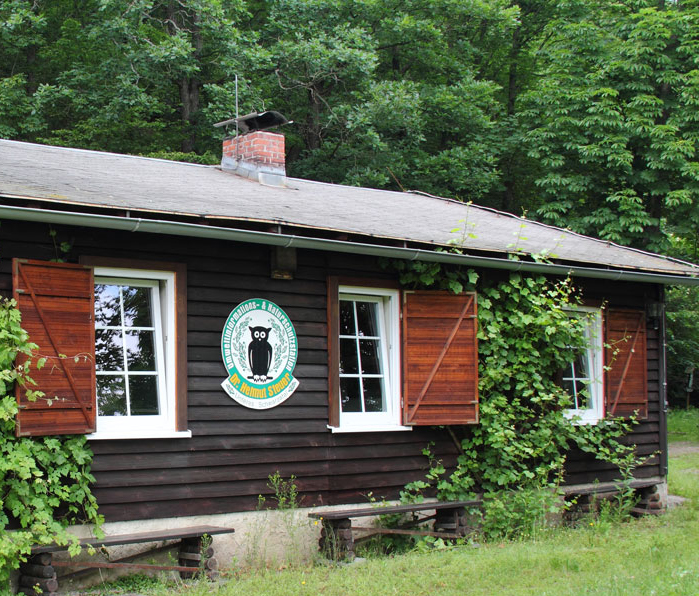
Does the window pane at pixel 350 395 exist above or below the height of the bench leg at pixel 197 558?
above

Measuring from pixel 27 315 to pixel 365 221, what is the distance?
3666 mm

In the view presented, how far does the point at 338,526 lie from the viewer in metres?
8.08

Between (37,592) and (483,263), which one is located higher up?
(483,263)

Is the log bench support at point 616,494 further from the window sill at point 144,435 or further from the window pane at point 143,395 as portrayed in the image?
the window pane at point 143,395

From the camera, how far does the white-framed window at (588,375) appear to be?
11.0m

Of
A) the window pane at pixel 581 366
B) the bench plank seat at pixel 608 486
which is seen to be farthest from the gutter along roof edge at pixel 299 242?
the bench plank seat at pixel 608 486

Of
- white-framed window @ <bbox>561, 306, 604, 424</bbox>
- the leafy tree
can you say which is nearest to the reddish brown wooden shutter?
white-framed window @ <bbox>561, 306, 604, 424</bbox>

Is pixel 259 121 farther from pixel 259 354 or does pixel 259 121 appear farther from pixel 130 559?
pixel 130 559

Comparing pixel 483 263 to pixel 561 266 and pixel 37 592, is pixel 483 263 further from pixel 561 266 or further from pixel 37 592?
pixel 37 592

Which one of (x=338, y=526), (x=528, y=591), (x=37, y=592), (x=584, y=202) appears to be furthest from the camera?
(x=584, y=202)

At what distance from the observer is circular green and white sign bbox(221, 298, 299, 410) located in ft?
26.4

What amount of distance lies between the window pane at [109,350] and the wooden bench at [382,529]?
2196 millimetres

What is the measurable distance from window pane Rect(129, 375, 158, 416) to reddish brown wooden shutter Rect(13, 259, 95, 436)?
0.54 metres

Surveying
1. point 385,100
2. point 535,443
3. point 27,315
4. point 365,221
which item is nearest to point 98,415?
point 27,315
